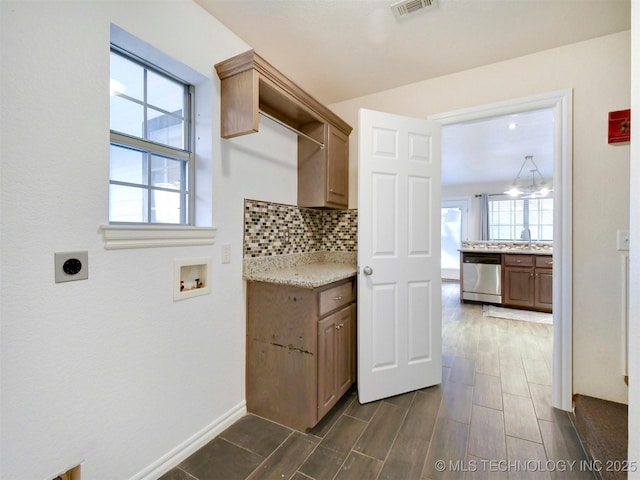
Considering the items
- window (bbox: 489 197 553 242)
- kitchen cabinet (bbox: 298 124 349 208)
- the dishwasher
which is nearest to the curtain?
window (bbox: 489 197 553 242)

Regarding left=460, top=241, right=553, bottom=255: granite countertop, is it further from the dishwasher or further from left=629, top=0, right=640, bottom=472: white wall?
left=629, top=0, right=640, bottom=472: white wall

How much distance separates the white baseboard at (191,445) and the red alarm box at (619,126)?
2.90 meters

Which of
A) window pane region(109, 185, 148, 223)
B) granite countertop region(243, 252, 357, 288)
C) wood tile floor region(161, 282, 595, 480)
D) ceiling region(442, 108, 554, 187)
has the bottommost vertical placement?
wood tile floor region(161, 282, 595, 480)

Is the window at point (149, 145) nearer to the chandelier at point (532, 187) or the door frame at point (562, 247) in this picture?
the door frame at point (562, 247)

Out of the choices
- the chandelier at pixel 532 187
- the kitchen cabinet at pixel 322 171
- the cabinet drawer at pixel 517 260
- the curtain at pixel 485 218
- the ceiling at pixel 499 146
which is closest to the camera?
the kitchen cabinet at pixel 322 171

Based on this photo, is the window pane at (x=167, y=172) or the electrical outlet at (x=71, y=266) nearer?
the electrical outlet at (x=71, y=266)

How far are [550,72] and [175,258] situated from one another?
2.70 meters

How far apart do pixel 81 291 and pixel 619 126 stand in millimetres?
3004

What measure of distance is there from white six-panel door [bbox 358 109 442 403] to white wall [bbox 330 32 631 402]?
0.84 metres

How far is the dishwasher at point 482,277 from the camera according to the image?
15.2 ft

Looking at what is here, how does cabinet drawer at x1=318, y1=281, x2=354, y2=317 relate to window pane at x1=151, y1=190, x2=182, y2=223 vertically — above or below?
below

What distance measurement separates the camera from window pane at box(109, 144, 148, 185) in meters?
1.33

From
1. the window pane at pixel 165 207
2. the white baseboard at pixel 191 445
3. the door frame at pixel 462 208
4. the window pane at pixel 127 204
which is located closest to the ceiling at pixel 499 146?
the door frame at pixel 462 208

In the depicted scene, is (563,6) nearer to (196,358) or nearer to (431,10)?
(431,10)
